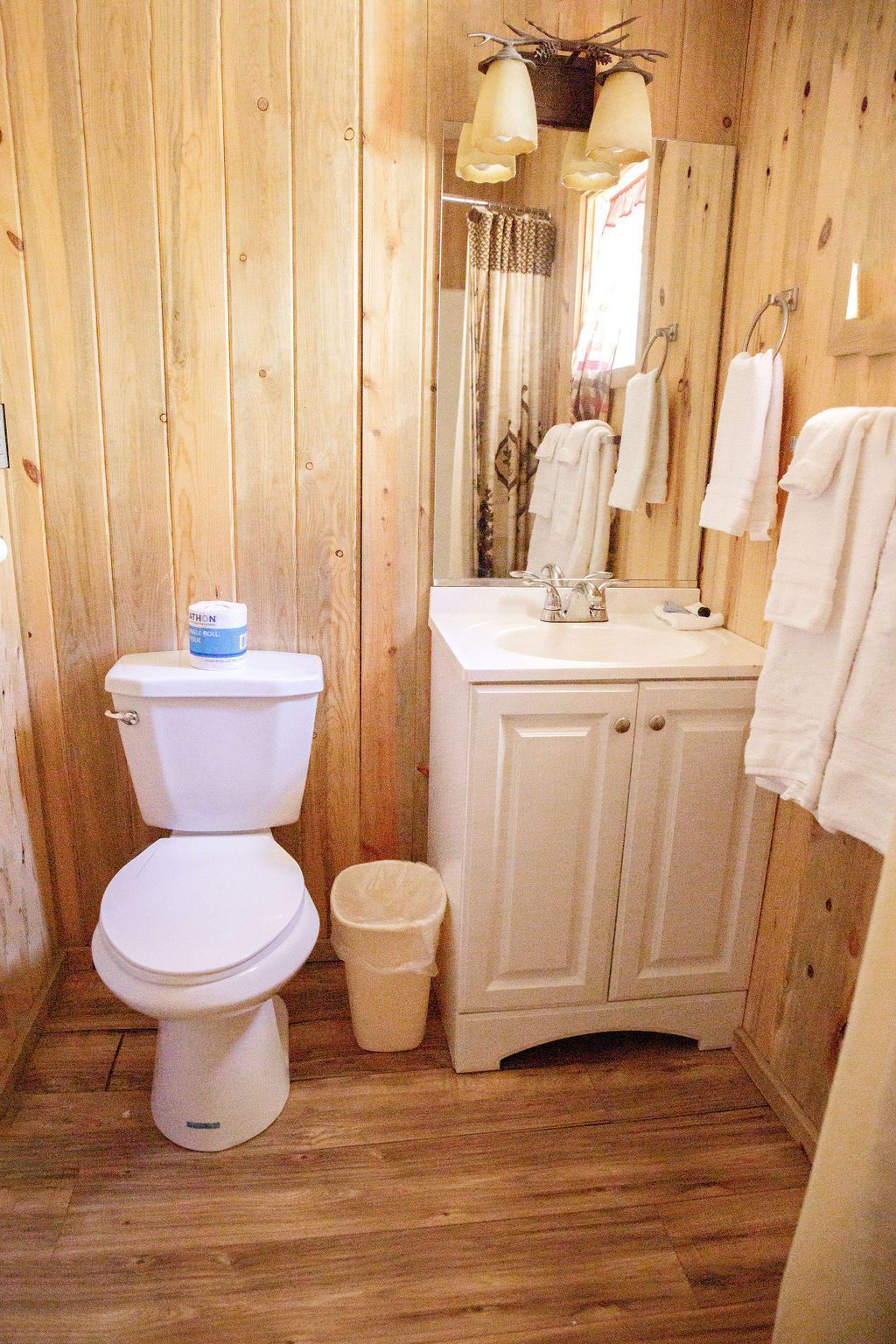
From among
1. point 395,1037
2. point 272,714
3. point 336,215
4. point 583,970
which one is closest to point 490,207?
point 336,215

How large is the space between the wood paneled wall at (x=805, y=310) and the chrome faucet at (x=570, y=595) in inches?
11.6

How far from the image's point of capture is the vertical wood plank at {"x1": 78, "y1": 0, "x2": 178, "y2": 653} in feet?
5.44

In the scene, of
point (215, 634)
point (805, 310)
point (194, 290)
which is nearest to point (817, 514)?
point (805, 310)

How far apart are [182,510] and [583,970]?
129 centimetres

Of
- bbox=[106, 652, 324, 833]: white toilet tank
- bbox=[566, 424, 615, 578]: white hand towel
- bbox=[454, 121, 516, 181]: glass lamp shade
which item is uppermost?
bbox=[454, 121, 516, 181]: glass lamp shade

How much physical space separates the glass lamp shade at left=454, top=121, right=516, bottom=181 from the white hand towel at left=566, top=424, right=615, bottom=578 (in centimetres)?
56

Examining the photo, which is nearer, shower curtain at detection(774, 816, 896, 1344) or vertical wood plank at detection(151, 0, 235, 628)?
shower curtain at detection(774, 816, 896, 1344)

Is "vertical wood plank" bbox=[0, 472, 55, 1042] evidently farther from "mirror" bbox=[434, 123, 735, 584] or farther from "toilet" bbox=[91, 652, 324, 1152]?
"mirror" bbox=[434, 123, 735, 584]

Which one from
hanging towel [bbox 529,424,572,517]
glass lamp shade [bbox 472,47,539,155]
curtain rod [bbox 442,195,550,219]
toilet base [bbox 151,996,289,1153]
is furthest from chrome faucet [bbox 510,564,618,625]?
toilet base [bbox 151,996,289,1153]

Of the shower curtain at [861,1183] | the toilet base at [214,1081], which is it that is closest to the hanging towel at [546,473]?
the toilet base at [214,1081]

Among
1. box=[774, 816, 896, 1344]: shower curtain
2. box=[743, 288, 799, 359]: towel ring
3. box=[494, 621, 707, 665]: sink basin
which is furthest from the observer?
box=[494, 621, 707, 665]: sink basin

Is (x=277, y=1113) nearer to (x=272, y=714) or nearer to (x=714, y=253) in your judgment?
(x=272, y=714)

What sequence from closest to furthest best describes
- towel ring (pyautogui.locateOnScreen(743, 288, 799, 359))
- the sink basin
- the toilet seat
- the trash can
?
1. the toilet seat
2. towel ring (pyautogui.locateOnScreen(743, 288, 799, 359))
3. the trash can
4. the sink basin

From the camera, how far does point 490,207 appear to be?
182 centimetres
